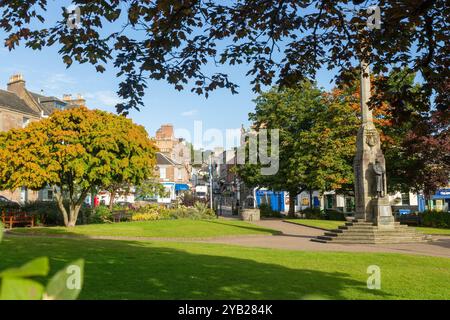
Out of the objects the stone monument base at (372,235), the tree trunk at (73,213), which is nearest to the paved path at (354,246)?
the stone monument base at (372,235)

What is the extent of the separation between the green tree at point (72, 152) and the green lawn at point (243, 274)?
34.8 ft

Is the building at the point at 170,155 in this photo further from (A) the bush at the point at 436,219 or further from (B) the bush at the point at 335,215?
(A) the bush at the point at 436,219

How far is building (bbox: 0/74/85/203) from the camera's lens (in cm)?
4538

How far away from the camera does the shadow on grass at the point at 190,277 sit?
308 inches

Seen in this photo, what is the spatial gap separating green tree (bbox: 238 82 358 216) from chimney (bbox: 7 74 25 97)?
2812 cm

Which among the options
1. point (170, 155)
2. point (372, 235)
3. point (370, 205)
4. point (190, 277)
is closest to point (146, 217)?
point (370, 205)

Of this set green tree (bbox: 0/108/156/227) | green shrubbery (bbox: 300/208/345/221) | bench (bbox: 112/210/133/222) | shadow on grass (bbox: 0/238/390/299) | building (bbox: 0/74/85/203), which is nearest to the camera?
shadow on grass (bbox: 0/238/390/299)

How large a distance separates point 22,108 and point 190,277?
45.2 m

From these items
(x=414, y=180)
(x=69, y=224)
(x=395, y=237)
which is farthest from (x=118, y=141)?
(x=414, y=180)

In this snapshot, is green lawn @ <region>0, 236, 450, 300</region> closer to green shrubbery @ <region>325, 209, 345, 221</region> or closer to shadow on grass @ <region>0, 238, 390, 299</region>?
shadow on grass @ <region>0, 238, 390, 299</region>

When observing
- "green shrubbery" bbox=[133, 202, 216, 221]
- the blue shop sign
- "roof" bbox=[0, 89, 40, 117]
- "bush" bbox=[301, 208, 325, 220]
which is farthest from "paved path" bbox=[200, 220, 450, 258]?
the blue shop sign

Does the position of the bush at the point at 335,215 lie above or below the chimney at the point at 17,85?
below

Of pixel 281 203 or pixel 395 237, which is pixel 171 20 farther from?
pixel 281 203

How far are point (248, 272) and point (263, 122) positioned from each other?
3754 centimetres
